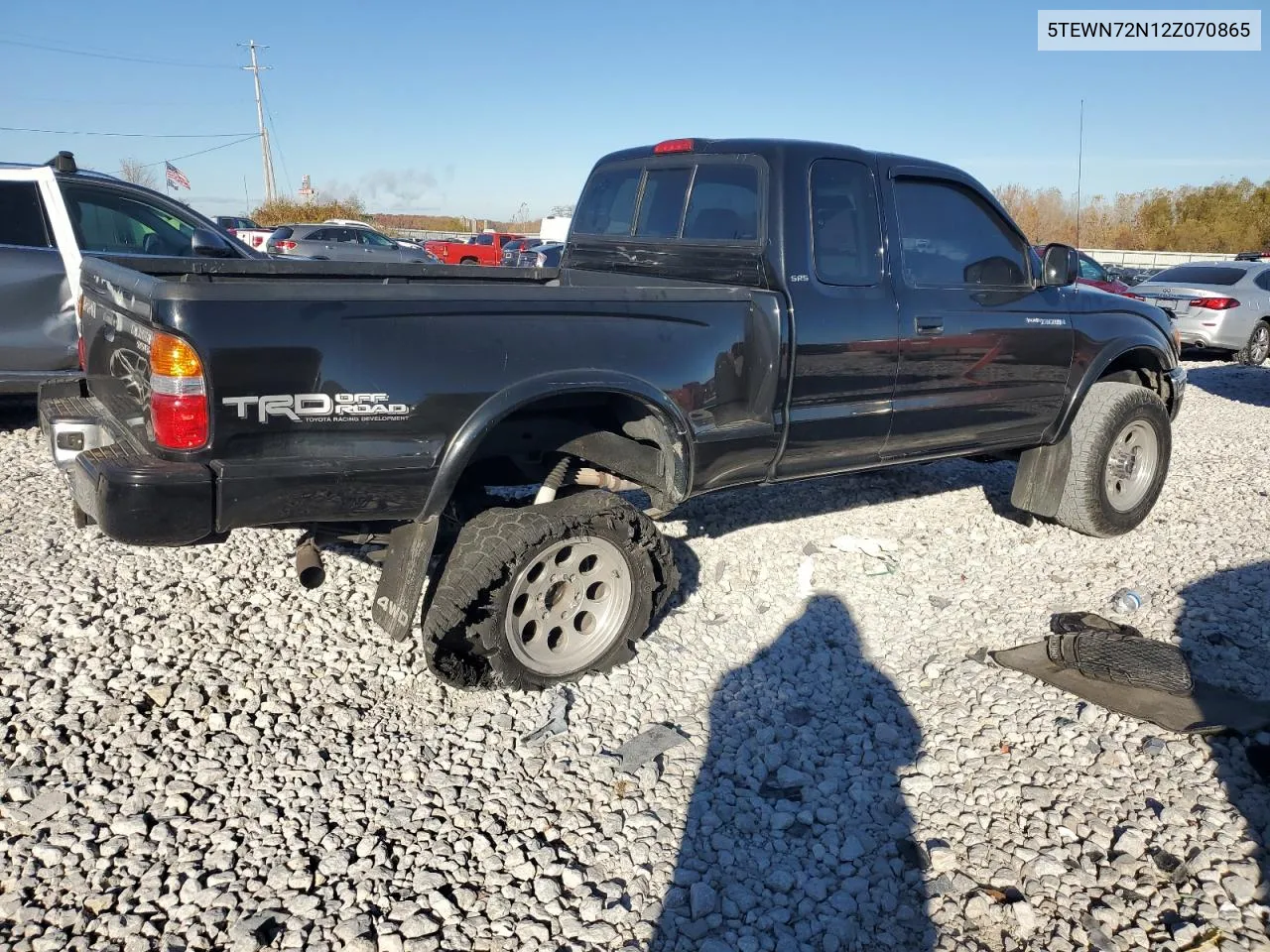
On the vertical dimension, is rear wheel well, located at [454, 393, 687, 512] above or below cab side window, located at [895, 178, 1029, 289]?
below

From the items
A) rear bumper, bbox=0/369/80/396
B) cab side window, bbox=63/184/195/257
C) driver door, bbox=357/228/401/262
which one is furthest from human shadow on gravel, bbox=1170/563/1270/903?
driver door, bbox=357/228/401/262

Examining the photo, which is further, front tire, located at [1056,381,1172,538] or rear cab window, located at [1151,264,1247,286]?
rear cab window, located at [1151,264,1247,286]

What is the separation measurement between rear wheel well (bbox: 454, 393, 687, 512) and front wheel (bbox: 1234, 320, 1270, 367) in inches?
505

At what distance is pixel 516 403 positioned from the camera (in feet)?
10.9

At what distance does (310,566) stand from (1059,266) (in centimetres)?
390

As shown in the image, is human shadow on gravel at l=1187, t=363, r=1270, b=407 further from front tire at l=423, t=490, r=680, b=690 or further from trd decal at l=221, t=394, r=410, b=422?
trd decal at l=221, t=394, r=410, b=422

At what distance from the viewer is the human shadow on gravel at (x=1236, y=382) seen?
11156 millimetres

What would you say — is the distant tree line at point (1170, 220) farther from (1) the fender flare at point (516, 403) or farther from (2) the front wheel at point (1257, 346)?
(1) the fender flare at point (516, 403)

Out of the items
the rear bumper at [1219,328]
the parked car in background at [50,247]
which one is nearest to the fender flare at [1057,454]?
the parked car in background at [50,247]

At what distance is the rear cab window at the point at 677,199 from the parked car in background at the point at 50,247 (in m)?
3.09

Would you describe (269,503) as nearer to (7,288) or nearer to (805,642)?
(805,642)

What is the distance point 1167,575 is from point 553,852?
3846 mm

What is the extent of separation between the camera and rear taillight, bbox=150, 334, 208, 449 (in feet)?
9.29

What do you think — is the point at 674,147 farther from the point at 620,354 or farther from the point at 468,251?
the point at 468,251
